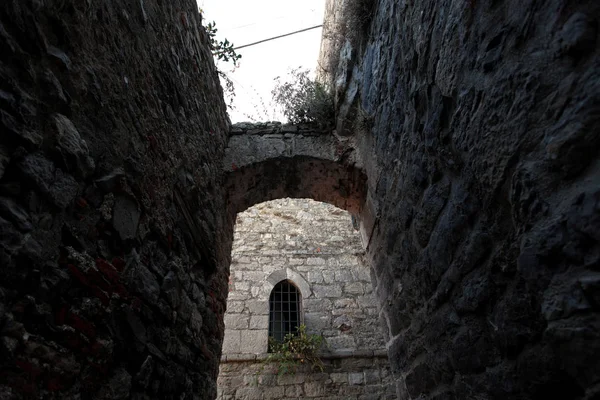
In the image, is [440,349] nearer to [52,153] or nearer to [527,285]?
[527,285]

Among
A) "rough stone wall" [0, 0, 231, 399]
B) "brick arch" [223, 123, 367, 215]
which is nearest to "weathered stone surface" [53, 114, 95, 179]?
"rough stone wall" [0, 0, 231, 399]

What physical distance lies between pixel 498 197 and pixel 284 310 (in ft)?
15.7

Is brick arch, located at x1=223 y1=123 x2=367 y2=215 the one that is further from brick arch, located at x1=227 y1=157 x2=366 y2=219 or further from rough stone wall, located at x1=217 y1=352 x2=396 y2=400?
rough stone wall, located at x1=217 y1=352 x2=396 y2=400

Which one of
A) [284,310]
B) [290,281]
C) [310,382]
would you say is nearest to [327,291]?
[290,281]

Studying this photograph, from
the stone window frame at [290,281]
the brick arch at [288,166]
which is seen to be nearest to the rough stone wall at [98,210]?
the brick arch at [288,166]

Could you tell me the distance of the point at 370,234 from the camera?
3.07m

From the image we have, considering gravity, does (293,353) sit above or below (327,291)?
below

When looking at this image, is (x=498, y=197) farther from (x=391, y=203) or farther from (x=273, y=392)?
(x=273, y=392)

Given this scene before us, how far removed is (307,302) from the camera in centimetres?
547

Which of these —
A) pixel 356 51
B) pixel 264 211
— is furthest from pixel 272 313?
pixel 356 51

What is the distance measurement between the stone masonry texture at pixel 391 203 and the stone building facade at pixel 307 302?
97.9 inches

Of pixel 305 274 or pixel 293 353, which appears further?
pixel 305 274

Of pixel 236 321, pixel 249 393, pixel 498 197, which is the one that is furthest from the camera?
pixel 236 321

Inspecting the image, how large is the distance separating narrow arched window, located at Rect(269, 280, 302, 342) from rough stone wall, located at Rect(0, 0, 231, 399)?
299 cm
